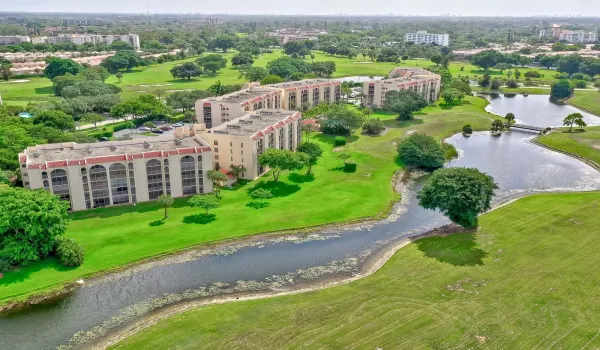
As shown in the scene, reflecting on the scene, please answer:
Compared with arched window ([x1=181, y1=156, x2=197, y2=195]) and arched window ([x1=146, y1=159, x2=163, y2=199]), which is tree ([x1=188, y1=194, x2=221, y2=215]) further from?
arched window ([x1=146, y1=159, x2=163, y2=199])

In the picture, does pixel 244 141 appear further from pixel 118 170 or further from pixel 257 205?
pixel 118 170

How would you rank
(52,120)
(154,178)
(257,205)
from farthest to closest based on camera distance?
1. (52,120)
2. (154,178)
3. (257,205)

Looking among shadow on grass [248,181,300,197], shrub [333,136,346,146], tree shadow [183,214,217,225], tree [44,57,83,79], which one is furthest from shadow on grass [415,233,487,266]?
tree [44,57,83,79]

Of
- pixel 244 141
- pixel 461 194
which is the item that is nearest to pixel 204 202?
pixel 244 141

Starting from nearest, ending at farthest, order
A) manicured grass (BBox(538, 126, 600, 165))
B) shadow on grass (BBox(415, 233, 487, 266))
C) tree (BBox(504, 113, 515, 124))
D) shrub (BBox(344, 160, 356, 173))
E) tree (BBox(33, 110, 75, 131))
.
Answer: shadow on grass (BBox(415, 233, 487, 266)) → shrub (BBox(344, 160, 356, 173)) → manicured grass (BBox(538, 126, 600, 165)) → tree (BBox(33, 110, 75, 131)) → tree (BBox(504, 113, 515, 124))

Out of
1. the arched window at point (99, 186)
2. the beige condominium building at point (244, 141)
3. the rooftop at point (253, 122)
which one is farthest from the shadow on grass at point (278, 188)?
the arched window at point (99, 186)

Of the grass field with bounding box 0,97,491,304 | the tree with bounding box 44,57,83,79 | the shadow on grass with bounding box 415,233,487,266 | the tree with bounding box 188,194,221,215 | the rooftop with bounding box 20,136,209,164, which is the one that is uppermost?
the tree with bounding box 44,57,83,79

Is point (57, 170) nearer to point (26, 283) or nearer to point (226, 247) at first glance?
point (26, 283)

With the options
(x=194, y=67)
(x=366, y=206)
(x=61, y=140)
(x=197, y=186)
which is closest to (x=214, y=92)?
(x=194, y=67)
